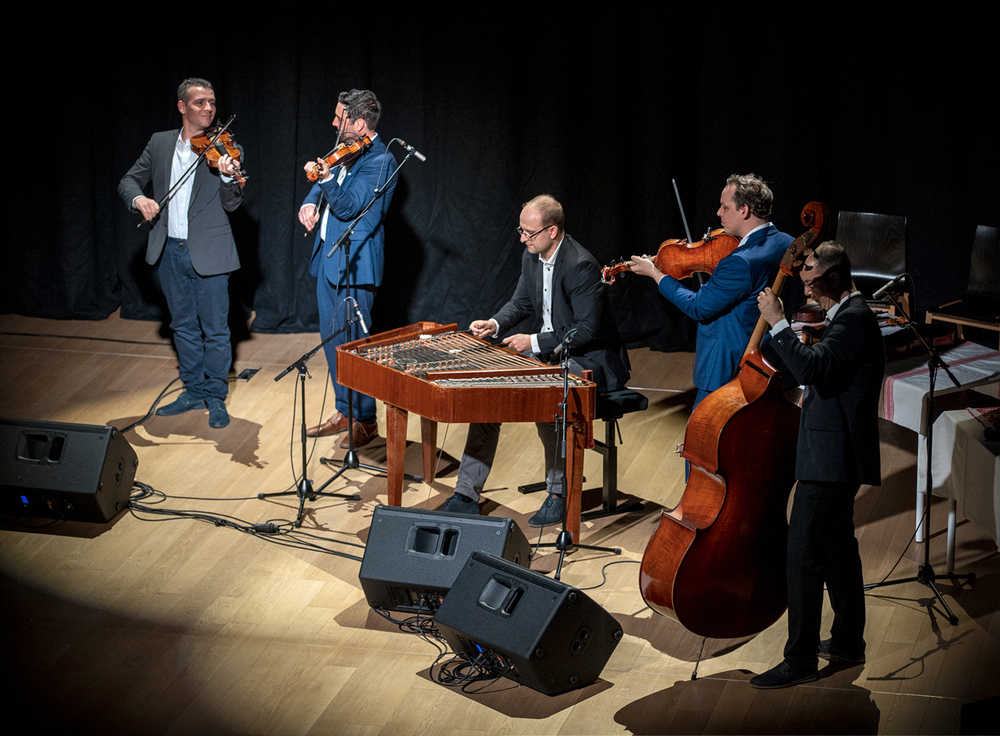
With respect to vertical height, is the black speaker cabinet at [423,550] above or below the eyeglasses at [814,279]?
below

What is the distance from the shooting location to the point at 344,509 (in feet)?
17.0

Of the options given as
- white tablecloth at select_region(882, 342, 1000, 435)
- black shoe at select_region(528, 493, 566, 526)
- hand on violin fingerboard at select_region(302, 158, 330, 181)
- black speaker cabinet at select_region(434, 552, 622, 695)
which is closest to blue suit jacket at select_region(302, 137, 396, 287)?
hand on violin fingerboard at select_region(302, 158, 330, 181)

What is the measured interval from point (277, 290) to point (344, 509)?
3051 mm

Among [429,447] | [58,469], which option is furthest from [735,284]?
[58,469]

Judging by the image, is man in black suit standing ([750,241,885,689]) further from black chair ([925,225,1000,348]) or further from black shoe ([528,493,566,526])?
black chair ([925,225,1000,348])

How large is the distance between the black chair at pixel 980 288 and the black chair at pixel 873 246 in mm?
355

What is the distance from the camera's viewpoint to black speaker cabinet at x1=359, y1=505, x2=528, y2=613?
13.4 ft

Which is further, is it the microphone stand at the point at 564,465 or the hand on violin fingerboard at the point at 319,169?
the hand on violin fingerboard at the point at 319,169

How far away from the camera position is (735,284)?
14.3 feet

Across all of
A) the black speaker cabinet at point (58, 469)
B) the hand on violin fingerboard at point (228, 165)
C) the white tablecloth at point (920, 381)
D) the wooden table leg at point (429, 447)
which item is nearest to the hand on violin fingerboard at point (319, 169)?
the hand on violin fingerboard at point (228, 165)

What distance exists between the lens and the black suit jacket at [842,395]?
134 inches

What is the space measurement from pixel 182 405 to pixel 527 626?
3.38 metres

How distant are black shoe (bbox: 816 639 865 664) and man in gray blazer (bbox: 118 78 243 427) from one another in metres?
3.53

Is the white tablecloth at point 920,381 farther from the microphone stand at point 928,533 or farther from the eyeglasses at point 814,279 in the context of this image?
the eyeglasses at point 814,279
